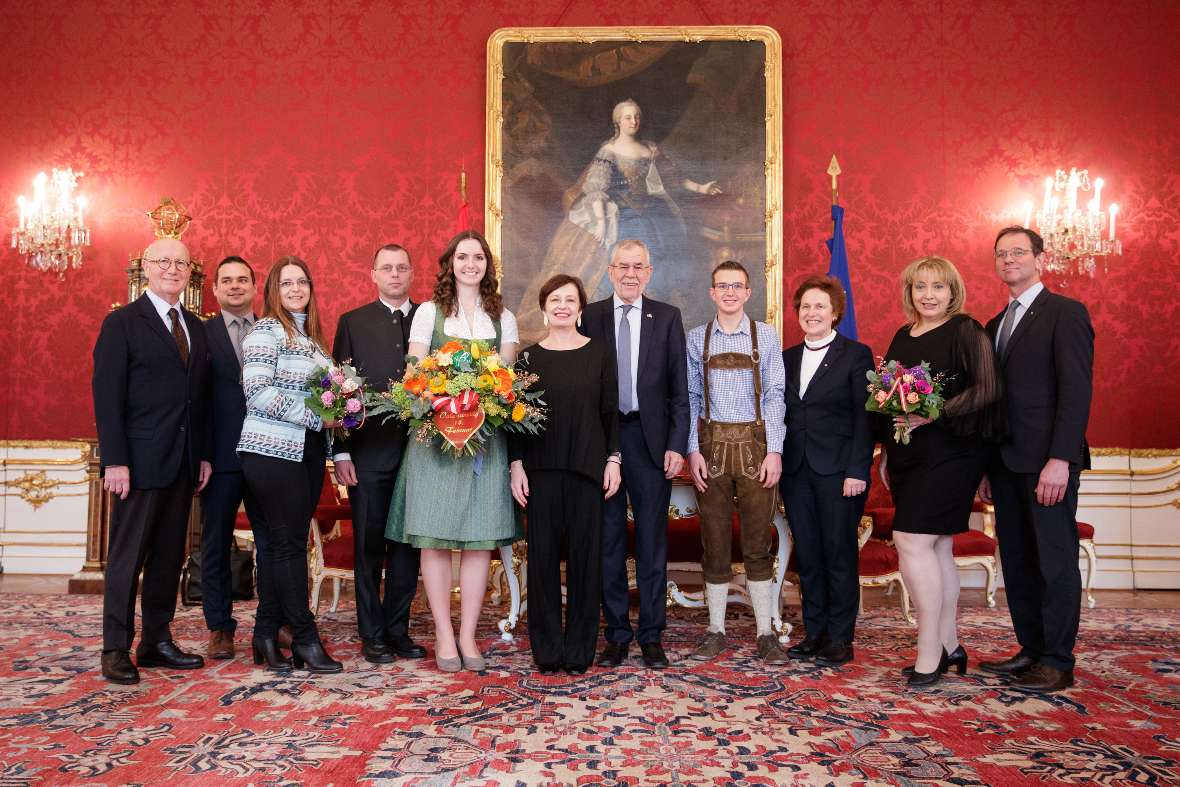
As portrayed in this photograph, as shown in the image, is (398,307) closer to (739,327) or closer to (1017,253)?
(739,327)

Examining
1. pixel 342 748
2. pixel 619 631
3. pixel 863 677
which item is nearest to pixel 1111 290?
pixel 863 677

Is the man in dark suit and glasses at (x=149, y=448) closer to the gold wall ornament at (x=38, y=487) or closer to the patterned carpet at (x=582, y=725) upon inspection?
the patterned carpet at (x=582, y=725)

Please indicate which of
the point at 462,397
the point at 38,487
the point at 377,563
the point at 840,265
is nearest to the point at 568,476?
the point at 462,397

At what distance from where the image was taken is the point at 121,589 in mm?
3352

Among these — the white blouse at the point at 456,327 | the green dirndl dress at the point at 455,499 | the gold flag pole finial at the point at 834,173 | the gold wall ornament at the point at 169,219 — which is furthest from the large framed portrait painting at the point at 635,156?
the green dirndl dress at the point at 455,499

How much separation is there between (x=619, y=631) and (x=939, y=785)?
1.60m

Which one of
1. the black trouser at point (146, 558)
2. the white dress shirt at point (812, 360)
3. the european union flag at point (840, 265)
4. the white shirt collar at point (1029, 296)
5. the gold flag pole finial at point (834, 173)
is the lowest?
the black trouser at point (146, 558)

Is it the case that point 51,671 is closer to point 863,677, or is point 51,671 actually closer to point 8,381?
point 863,677

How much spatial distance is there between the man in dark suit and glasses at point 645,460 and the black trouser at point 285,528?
4.05 feet

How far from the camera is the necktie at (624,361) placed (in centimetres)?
367

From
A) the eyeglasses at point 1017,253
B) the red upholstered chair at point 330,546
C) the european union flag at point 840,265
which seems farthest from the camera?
the european union flag at point 840,265

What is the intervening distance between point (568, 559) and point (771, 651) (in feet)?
3.30

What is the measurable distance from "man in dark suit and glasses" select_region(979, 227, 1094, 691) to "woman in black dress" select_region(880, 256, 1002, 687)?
0.44 ft

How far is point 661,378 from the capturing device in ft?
12.0
